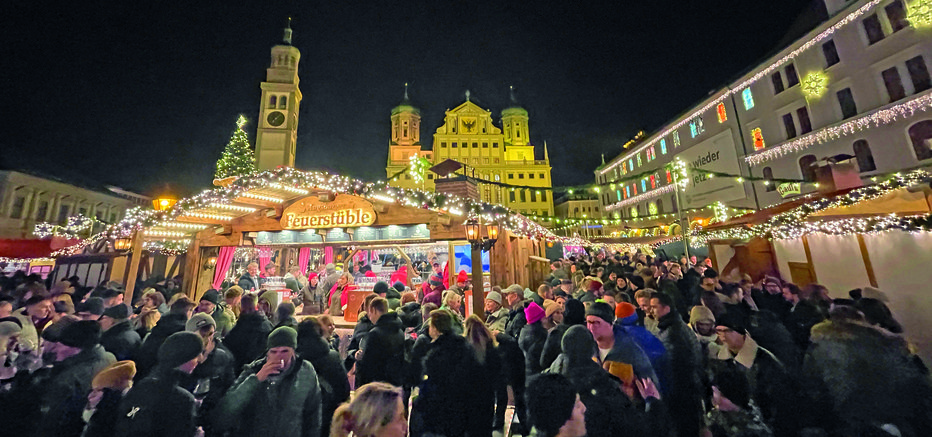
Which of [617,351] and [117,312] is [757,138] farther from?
[117,312]

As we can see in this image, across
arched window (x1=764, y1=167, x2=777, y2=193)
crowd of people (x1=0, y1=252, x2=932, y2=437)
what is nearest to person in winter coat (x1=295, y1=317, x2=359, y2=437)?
crowd of people (x1=0, y1=252, x2=932, y2=437)

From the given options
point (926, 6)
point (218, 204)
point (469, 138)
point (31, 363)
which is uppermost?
point (469, 138)

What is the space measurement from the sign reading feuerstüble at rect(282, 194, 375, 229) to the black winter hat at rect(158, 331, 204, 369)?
7019 mm

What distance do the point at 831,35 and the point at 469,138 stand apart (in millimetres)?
43755

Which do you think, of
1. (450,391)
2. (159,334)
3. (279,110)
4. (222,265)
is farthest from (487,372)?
(279,110)

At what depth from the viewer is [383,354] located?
3980 millimetres

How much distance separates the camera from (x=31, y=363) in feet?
13.2

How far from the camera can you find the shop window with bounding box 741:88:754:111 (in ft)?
85.1

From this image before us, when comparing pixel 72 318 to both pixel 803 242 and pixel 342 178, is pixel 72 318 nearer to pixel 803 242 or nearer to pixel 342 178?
pixel 342 178

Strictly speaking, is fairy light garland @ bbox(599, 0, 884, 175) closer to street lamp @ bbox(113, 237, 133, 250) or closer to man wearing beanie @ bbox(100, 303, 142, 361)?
man wearing beanie @ bbox(100, 303, 142, 361)

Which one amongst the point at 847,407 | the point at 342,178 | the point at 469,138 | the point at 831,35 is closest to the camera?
the point at 847,407

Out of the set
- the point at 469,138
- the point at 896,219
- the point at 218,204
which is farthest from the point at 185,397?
the point at 469,138

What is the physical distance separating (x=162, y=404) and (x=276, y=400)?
792 millimetres

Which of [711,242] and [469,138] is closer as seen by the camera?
[711,242]
